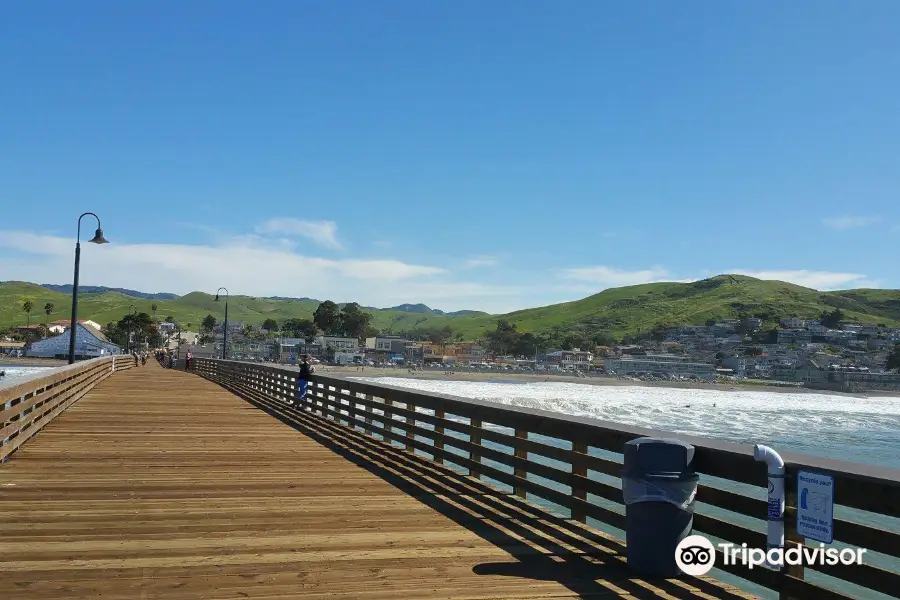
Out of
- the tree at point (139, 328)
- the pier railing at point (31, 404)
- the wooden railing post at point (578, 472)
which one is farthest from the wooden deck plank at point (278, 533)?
the tree at point (139, 328)

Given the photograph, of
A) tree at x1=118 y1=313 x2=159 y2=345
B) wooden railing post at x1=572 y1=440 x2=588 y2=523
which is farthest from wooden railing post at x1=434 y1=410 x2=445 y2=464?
tree at x1=118 y1=313 x2=159 y2=345

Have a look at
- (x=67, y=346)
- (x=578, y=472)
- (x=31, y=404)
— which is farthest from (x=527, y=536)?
(x=67, y=346)

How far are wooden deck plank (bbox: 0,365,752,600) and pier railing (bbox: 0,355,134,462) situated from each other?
30 cm

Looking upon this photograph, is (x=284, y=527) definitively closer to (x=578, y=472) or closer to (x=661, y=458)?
(x=578, y=472)

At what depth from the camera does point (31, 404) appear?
1247cm

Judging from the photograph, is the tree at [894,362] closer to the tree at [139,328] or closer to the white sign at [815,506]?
the tree at [139,328]

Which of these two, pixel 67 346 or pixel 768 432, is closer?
pixel 768 432

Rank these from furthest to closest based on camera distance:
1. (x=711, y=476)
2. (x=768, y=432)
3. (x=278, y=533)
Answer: (x=768, y=432) < (x=711, y=476) < (x=278, y=533)

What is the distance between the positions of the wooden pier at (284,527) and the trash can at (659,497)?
19cm

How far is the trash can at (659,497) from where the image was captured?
5488mm

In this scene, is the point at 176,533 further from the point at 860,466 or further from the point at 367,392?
the point at 367,392

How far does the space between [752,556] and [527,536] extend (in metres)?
2.24

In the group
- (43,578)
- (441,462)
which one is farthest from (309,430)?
(43,578)

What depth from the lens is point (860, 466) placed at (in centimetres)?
475
